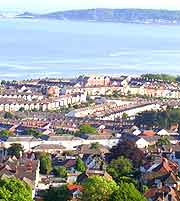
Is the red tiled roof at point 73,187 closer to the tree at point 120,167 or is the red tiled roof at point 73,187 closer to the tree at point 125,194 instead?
the tree at point 125,194

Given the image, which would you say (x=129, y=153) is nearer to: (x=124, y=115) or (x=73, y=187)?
(x=73, y=187)

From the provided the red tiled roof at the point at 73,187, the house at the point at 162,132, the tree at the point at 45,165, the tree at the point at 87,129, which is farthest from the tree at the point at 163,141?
the red tiled roof at the point at 73,187

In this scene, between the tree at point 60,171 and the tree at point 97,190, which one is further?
the tree at point 60,171

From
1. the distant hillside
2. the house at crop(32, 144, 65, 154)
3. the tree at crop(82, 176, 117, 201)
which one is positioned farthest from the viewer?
the distant hillside

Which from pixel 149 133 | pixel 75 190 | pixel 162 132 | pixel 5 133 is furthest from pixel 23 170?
pixel 162 132

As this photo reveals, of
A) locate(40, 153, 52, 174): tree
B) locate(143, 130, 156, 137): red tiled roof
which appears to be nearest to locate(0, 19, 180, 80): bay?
locate(143, 130, 156, 137): red tiled roof

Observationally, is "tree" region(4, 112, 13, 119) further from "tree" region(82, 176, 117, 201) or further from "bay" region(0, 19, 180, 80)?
"tree" region(82, 176, 117, 201)

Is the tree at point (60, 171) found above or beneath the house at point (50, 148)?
above
